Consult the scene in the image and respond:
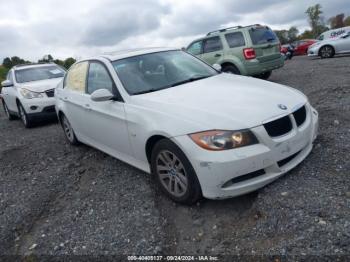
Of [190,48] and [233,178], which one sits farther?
[190,48]

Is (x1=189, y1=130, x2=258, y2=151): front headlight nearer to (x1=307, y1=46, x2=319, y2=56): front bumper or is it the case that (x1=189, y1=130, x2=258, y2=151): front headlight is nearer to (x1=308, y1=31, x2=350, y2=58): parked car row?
(x1=308, y1=31, x2=350, y2=58): parked car row

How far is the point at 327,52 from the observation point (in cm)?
1805

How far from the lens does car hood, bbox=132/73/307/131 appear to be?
333 cm

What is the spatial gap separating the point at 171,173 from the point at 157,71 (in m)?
1.57

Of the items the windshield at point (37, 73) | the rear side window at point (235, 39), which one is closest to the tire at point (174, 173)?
the windshield at point (37, 73)

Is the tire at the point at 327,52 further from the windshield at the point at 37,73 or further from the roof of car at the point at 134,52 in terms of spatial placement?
the roof of car at the point at 134,52

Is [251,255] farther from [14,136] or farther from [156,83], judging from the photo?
[14,136]

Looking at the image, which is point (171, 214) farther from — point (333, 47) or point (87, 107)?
point (333, 47)

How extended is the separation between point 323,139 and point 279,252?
2391mm

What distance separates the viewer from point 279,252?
8.95ft

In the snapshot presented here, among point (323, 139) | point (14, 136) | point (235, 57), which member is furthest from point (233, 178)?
point (235, 57)

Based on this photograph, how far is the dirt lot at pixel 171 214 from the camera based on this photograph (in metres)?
2.93

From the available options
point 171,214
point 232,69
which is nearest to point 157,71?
point 171,214

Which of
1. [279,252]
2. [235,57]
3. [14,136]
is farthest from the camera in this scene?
[235,57]
